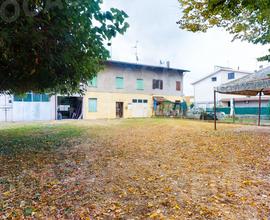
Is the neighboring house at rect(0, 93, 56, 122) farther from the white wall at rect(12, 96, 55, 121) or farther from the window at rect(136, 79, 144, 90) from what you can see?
the window at rect(136, 79, 144, 90)

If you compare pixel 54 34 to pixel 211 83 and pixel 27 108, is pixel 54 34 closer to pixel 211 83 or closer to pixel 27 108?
pixel 27 108

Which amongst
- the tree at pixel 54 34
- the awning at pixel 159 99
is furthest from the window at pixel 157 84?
the tree at pixel 54 34

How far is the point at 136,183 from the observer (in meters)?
3.78

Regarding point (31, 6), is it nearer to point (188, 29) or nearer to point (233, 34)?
point (188, 29)

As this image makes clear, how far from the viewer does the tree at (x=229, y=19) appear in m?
5.84

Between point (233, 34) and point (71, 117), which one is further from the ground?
point (233, 34)

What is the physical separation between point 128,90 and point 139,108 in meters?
2.04

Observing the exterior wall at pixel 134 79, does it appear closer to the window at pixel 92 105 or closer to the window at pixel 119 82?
the window at pixel 119 82

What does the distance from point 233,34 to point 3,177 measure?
294 inches

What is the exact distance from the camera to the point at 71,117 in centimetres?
2106

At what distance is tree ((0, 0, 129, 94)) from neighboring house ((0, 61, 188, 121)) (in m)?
13.3

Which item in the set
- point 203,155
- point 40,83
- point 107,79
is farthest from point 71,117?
point 203,155

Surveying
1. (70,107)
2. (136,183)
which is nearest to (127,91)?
(70,107)

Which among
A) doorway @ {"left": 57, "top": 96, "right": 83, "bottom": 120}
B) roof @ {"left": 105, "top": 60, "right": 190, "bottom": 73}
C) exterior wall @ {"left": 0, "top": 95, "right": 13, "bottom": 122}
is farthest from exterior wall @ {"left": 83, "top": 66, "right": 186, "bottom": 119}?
exterior wall @ {"left": 0, "top": 95, "right": 13, "bottom": 122}
